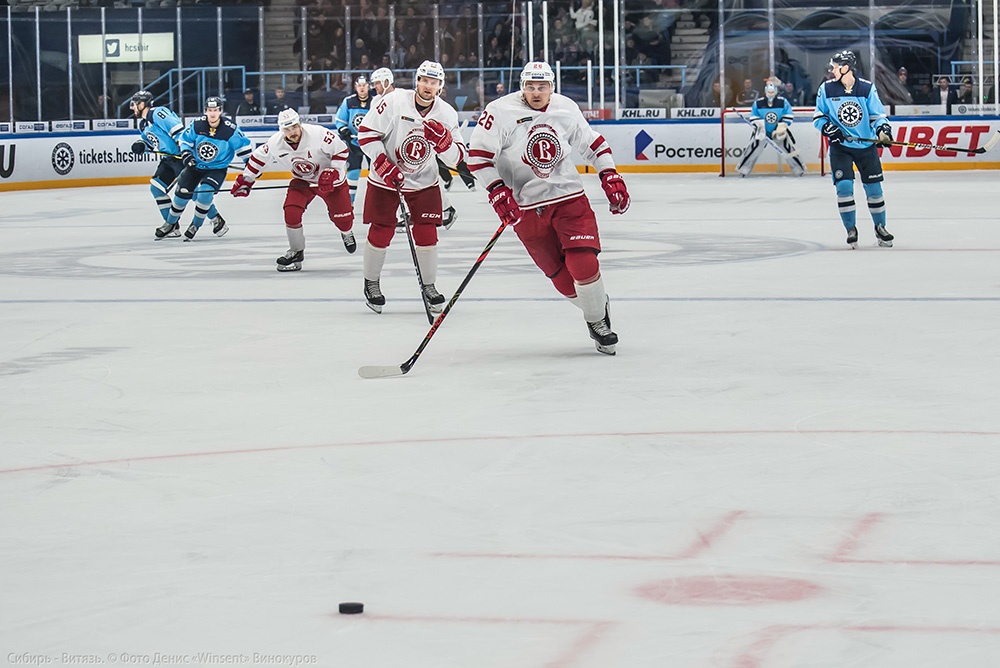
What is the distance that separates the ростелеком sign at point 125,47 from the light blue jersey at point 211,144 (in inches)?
451

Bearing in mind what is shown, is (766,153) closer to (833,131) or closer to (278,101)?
(278,101)

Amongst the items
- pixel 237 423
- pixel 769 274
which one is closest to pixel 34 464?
pixel 237 423

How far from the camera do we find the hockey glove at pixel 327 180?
9.38 metres

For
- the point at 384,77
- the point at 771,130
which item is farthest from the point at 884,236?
the point at 771,130

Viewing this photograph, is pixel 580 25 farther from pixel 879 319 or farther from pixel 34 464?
pixel 34 464

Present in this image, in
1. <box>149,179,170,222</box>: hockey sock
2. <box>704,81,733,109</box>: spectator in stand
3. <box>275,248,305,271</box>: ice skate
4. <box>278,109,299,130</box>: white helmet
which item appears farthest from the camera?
<box>704,81,733,109</box>: spectator in stand

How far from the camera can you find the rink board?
2045 centimetres

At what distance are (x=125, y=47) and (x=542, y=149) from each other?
18296 millimetres

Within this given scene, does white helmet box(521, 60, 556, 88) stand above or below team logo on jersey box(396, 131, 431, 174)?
above

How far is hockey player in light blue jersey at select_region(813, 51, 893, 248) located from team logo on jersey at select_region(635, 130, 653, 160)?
11.8 meters

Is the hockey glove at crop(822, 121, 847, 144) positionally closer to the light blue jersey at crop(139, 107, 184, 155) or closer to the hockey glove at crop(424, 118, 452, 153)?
the hockey glove at crop(424, 118, 452, 153)

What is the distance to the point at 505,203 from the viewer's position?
5.97 meters

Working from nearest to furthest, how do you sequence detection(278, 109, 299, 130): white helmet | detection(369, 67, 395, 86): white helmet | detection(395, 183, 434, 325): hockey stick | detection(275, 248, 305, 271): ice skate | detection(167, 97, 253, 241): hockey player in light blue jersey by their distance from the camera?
1. detection(395, 183, 434, 325): hockey stick
2. detection(278, 109, 299, 130): white helmet
3. detection(275, 248, 305, 271): ice skate
4. detection(369, 67, 395, 86): white helmet
5. detection(167, 97, 253, 241): hockey player in light blue jersey

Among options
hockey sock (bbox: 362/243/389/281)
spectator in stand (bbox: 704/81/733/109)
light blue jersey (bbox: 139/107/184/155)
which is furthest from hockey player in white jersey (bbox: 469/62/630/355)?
spectator in stand (bbox: 704/81/733/109)
